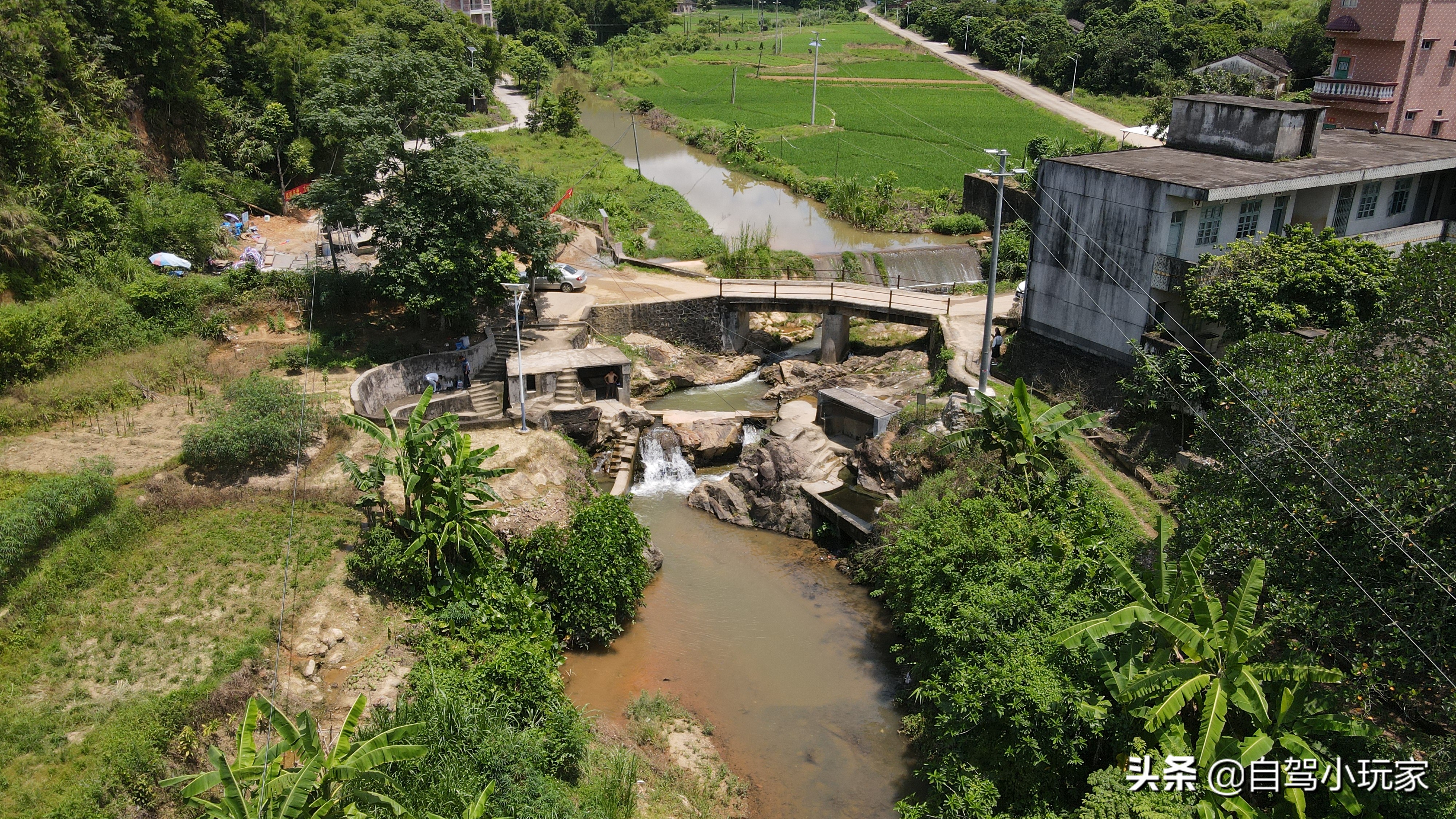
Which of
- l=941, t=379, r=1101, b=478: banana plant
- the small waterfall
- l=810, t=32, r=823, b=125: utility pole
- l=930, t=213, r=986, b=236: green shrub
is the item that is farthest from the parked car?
l=810, t=32, r=823, b=125: utility pole

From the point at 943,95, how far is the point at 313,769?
90.0m

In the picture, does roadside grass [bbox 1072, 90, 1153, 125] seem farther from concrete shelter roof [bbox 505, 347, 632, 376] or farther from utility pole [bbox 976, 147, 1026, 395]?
concrete shelter roof [bbox 505, 347, 632, 376]

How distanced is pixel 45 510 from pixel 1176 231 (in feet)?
106

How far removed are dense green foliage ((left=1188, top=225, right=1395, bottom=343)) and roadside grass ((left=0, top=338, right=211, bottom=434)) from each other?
1271 inches

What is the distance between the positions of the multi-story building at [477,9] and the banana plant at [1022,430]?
4114 inches

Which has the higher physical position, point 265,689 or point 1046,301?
point 1046,301

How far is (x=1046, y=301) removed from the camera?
35469 mm

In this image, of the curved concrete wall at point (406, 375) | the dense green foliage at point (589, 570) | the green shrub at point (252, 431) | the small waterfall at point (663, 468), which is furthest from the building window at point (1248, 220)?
the green shrub at point (252, 431)

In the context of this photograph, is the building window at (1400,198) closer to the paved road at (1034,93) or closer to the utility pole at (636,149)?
the paved road at (1034,93)

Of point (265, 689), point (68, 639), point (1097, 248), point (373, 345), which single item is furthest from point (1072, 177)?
point (68, 639)

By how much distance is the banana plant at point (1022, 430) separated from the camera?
24.7 m

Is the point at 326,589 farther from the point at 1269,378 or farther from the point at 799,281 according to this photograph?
the point at 799,281

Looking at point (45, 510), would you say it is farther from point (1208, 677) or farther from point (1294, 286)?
point (1294, 286)

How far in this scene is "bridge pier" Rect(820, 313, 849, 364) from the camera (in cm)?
4284
